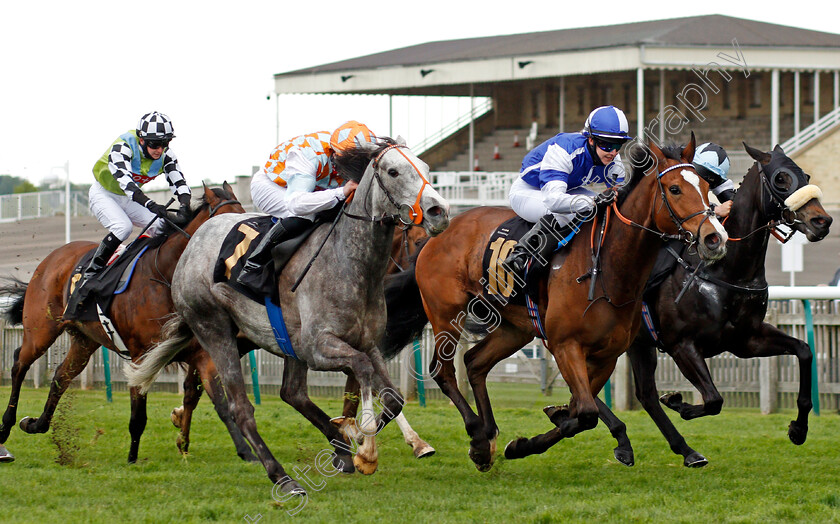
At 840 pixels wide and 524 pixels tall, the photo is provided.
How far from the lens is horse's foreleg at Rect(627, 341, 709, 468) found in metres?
6.43

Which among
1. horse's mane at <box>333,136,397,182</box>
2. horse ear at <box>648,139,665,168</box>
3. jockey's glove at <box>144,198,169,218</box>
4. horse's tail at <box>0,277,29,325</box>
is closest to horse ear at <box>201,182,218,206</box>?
jockey's glove at <box>144,198,169,218</box>

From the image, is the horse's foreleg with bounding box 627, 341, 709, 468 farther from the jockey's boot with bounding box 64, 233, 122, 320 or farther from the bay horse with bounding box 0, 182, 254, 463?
the jockey's boot with bounding box 64, 233, 122, 320

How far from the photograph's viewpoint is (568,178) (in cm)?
603

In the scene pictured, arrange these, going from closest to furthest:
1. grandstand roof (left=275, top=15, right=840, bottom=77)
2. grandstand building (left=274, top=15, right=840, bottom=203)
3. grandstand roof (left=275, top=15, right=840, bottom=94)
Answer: grandstand roof (left=275, top=15, right=840, bottom=94), grandstand building (left=274, top=15, right=840, bottom=203), grandstand roof (left=275, top=15, right=840, bottom=77)

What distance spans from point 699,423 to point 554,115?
2362 centimetres

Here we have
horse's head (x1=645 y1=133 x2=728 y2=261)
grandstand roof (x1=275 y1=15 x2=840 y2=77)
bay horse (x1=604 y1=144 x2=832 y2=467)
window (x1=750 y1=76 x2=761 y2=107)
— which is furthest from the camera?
window (x1=750 y1=76 x2=761 y2=107)

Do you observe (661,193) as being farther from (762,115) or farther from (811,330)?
(762,115)

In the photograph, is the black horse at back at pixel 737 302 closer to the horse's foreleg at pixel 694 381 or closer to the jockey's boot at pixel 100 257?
the horse's foreleg at pixel 694 381

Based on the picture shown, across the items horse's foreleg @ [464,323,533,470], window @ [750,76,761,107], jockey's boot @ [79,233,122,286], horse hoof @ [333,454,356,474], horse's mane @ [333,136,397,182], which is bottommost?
horse hoof @ [333,454,356,474]

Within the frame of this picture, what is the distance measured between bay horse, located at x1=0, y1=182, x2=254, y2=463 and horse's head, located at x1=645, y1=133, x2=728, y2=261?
2.87 metres

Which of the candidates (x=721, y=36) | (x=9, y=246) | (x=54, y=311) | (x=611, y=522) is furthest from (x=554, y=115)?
(x=611, y=522)

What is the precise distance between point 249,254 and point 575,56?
19915mm

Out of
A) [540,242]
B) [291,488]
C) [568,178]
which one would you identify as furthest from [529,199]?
[291,488]

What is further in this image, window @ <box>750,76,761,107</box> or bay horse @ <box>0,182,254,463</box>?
window @ <box>750,76,761,107</box>
